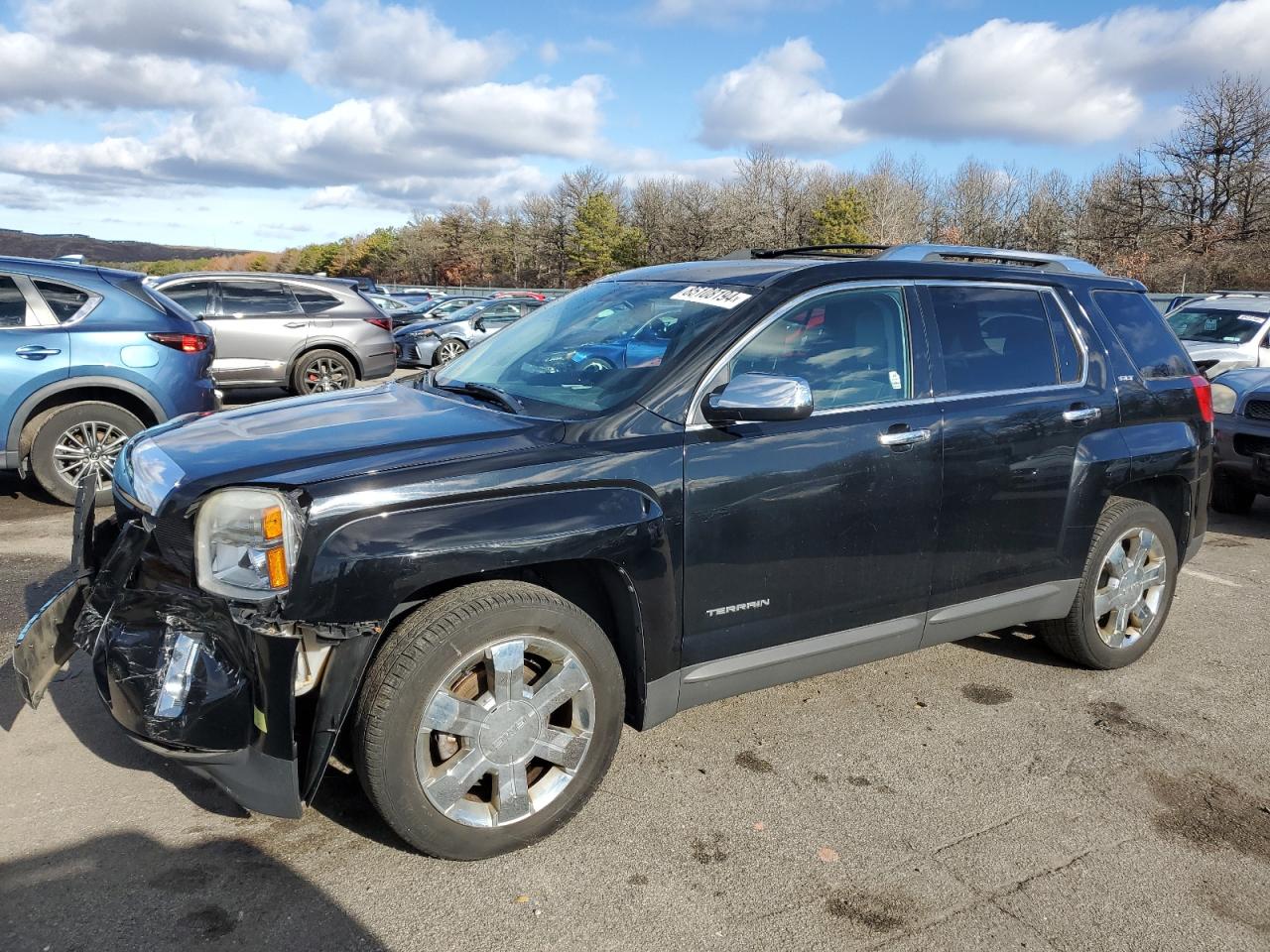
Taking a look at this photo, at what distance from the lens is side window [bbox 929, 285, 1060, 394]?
3930 millimetres

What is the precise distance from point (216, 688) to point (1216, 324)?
13.9 meters

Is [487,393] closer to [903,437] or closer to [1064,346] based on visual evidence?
[903,437]

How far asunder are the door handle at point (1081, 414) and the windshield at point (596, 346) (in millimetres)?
1603

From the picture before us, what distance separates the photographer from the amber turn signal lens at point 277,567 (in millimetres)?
2602

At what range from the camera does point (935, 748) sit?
12.5 ft

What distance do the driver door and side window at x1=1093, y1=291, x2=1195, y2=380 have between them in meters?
1.35

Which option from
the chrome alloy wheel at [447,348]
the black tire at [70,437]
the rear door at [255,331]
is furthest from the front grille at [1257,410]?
the chrome alloy wheel at [447,348]

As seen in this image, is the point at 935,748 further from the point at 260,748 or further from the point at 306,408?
the point at 306,408

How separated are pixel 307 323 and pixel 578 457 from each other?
→ 10779 mm

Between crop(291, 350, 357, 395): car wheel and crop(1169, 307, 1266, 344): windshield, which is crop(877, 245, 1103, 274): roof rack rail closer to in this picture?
crop(1169, 307, 1266, 344): windshield

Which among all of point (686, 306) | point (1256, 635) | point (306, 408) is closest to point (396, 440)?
point (306, 408)

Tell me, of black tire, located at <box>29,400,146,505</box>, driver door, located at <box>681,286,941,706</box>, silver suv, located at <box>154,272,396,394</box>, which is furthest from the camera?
silver suv, located at <box>154,272,396,394</box>

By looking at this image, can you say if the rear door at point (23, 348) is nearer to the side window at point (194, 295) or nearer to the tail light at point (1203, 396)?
the side window at point (194, 295)

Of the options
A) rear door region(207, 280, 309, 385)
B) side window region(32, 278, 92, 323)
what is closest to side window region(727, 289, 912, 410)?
side window region(32, 278, 92, 323)
